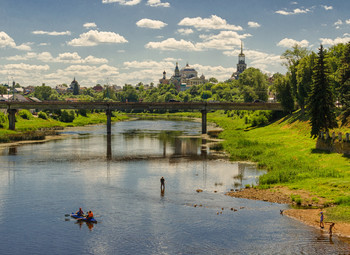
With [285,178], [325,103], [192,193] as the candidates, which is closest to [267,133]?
[325,103]

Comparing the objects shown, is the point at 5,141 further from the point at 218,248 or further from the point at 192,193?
the point at 218,248

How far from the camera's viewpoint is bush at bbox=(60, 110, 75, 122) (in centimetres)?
16939

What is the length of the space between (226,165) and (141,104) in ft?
216

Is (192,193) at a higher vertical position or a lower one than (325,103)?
lower

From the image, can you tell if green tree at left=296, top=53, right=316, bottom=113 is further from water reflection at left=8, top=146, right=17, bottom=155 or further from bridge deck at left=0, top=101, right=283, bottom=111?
water reflection at left=8, top=146, right=17, bottom=155

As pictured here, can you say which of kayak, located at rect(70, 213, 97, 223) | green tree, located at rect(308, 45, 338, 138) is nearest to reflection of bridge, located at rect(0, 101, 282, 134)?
green tree, located at rect(308, 45, 338, 138)

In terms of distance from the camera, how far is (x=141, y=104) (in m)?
130

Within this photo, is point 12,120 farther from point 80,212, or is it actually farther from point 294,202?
point 294,202

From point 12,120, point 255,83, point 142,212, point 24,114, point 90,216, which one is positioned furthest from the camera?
point 255,83

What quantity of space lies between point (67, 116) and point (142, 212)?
13597 centimetres

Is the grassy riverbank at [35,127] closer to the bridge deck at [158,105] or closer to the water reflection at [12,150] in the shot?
the bridge deck at [158,105]

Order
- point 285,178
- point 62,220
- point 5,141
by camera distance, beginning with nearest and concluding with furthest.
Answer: point 62,220 < point 285,178 < point 5,141

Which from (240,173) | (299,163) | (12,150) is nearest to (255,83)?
(12,150)

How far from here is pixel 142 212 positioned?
42281 millimetres
